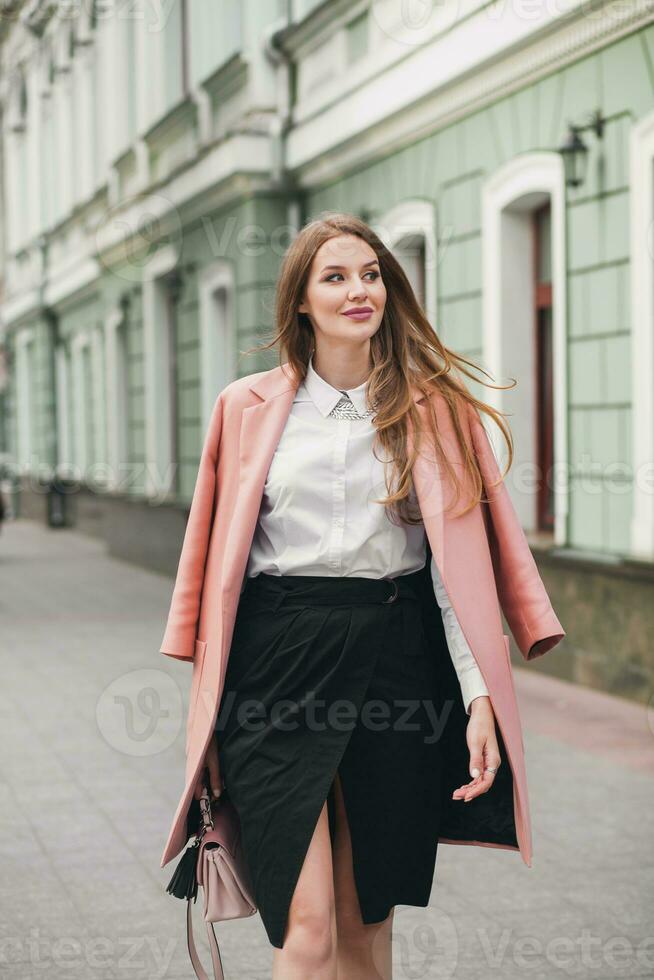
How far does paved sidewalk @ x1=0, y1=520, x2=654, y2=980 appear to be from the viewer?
4.41 metres

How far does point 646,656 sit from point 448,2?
475 centimetres

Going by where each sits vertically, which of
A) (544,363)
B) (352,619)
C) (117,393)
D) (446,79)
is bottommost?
(352,619)

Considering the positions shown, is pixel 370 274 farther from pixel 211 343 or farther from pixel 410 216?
pixel 211 343

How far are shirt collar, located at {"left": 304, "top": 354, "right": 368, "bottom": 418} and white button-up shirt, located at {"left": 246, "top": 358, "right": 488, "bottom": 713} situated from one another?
0.12ft

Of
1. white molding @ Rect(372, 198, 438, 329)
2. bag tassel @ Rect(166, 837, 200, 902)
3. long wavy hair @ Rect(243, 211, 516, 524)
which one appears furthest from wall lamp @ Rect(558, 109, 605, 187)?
bag tassel @ Rect(166, 837, 200, 902)

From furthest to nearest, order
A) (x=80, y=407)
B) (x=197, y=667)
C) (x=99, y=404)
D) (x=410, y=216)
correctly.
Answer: (x=80, y=407) < (x=99, y=404) < (x=410, y=216) < (x=197, y=667)

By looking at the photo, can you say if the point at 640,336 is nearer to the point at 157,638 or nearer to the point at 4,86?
the point at 157,638

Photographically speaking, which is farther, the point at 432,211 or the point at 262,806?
the point at 432,211

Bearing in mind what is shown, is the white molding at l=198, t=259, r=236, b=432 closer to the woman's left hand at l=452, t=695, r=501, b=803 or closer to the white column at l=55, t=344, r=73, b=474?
the white column at l=55, t=344, r=73, b=474

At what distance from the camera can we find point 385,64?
11.5m

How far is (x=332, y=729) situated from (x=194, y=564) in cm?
45

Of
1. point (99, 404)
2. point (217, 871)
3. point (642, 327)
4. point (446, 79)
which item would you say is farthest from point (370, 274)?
point (99, 404)

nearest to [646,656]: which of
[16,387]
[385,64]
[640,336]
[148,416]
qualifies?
[640,336]

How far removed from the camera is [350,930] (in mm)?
3264
